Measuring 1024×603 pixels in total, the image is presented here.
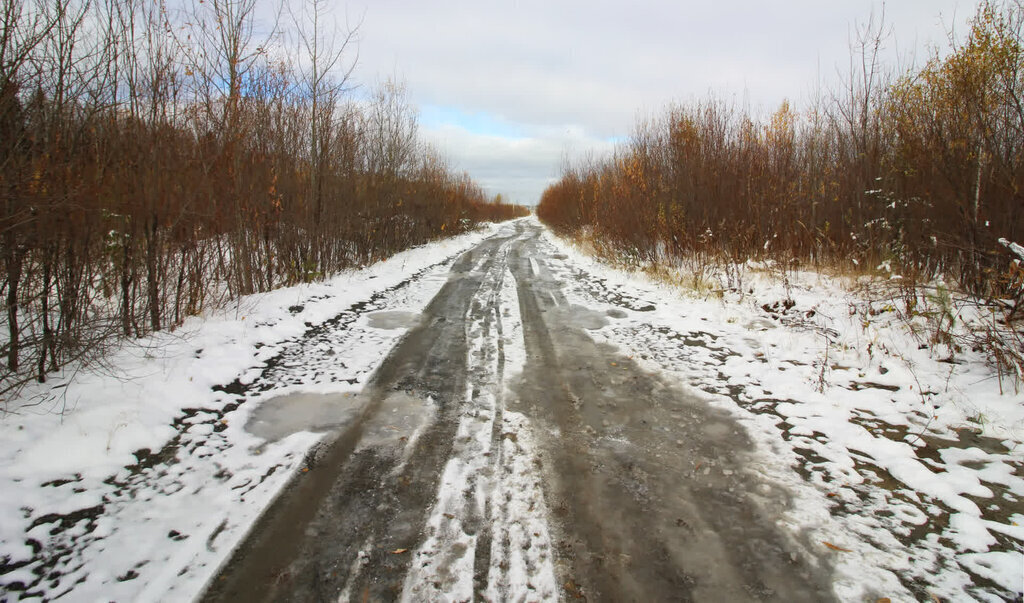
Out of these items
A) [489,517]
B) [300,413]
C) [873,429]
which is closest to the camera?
[489,517]

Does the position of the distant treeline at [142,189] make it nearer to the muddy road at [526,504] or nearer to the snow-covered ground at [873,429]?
the muddy road at [526,504]

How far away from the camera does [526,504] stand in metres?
2.73

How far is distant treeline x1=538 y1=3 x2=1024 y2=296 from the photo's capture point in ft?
17.4

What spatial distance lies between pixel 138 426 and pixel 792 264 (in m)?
10.6

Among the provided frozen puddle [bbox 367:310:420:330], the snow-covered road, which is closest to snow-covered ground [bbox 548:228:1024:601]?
the snow-covered road

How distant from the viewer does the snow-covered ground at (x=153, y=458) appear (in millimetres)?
2258

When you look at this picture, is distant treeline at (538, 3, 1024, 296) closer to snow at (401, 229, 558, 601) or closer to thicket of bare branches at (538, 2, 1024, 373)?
thicket of bare branches at (538, 2, 1024, 373)

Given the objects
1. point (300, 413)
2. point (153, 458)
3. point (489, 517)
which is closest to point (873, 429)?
point (489, 517)

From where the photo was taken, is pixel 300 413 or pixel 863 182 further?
pixel 863 182

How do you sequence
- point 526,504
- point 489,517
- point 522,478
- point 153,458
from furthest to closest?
point 153,458, point 522,478, point 526,504, point 489,517

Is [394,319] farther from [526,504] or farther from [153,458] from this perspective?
[526,504]

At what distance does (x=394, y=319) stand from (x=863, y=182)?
28.7 ft

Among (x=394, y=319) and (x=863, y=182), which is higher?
(x=863, y=182)

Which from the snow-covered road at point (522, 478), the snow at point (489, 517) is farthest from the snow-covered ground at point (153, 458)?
the snow at point (489, 517)
